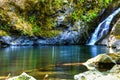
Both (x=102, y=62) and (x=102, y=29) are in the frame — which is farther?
(x=102, y=29)

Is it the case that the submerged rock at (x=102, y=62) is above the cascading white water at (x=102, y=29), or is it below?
below

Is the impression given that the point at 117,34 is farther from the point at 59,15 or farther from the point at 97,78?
the point at 97,78

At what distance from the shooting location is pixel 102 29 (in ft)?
147

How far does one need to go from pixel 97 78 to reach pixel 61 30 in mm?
34170

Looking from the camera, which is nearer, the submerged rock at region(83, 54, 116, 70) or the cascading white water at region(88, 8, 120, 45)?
the submerged rock at region(83, 54, 116, 70)

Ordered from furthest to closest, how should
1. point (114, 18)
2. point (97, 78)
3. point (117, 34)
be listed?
point (114, 18) → point (117, 34) → point (97, 78)

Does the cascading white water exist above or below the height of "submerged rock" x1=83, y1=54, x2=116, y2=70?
above

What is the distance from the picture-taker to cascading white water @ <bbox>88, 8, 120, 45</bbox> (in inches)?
1740

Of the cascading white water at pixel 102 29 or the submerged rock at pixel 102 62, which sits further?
the cascading white water at pixel 102 29

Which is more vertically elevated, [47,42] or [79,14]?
[79,14]

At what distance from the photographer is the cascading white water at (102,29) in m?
44.2

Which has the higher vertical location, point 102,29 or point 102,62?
point 102,29

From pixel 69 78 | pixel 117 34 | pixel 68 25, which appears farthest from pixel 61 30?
pixel 69 78

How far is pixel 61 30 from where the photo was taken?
1804 inches
